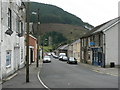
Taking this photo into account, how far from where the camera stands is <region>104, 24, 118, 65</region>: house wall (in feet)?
112

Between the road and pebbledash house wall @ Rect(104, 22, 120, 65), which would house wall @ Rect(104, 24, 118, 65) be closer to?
pebbledash house wall @ Rect(104, 22, 120, 65)

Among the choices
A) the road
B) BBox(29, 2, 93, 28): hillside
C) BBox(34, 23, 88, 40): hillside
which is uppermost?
BBox(29, 2, 93, 28): hillside

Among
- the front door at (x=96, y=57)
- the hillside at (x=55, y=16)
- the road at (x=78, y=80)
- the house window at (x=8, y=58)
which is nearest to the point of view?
the road at (x=78, y=80)

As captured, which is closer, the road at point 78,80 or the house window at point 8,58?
the road at point 78,80

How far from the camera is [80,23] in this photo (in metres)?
194

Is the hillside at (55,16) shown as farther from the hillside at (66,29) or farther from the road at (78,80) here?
the road at (78,80)

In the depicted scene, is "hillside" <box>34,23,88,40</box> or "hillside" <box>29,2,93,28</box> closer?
"hillside" <box>34,23,88,40</box>

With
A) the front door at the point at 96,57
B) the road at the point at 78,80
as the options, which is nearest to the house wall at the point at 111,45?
the front door at the point at 96,57

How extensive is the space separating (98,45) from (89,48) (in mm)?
6458

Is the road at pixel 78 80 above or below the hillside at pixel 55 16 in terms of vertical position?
below

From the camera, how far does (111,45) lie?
34312mm

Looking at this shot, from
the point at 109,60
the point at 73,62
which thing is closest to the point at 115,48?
the point at 109,60

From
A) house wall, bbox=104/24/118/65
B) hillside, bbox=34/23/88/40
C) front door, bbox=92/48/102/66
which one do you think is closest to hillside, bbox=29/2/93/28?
hillside, bbox=34/23/88/40

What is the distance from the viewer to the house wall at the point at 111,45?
34031 mm
